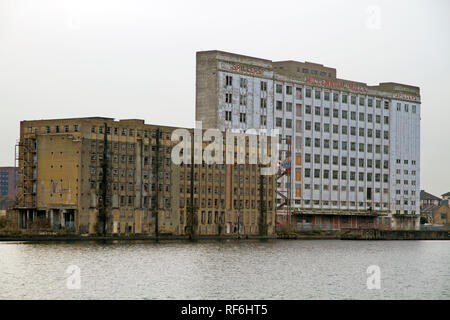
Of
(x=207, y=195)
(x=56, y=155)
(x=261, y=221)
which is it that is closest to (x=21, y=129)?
(x=56, y=155)

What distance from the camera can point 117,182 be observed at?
165 meters

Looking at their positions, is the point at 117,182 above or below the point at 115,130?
below

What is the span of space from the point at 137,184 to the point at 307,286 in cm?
9294

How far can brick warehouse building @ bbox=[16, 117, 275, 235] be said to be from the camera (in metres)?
158

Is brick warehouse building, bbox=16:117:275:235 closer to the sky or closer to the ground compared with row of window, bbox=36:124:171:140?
closer to the ground

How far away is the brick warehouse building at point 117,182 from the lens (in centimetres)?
15775

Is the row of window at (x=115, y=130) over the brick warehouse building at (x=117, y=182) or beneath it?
over

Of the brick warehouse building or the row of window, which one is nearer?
the brick warehouse building

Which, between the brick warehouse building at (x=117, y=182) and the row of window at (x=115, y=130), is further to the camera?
the row of window at (x=115, y=130)

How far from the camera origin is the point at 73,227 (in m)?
157

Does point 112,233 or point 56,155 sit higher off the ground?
point 56,155

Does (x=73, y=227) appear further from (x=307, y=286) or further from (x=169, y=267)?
(x=307, y=286)

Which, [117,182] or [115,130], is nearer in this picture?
[115,130]
